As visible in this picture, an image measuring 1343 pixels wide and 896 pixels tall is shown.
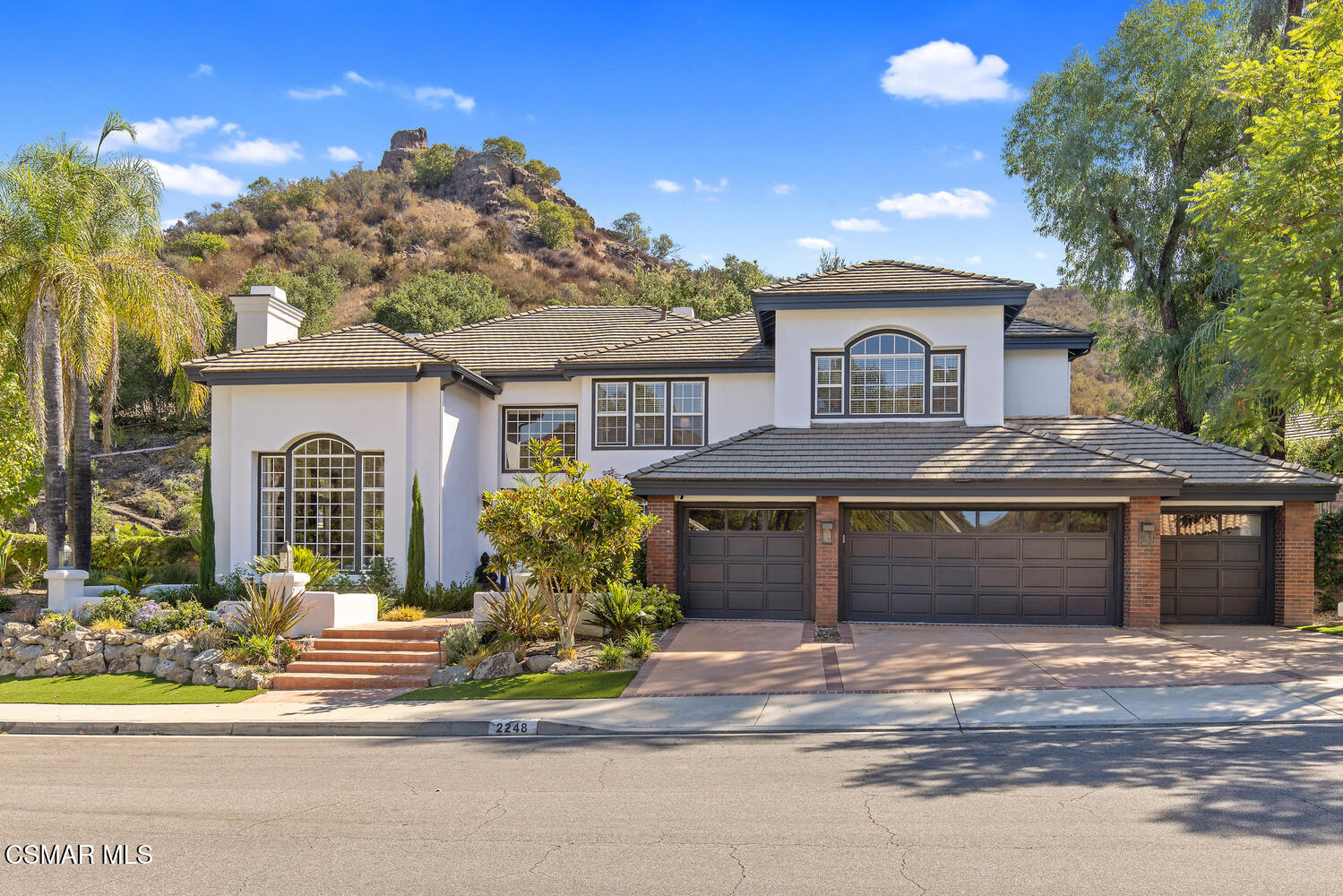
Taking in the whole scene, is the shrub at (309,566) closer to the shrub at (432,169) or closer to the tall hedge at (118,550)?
the tall hedge at (118,550)

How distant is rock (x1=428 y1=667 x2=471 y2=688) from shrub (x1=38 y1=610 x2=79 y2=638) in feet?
25.8

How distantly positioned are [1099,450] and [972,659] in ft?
20.1

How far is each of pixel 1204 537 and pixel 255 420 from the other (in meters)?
20.9

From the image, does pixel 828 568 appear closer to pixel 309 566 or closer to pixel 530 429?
pixel 530 429

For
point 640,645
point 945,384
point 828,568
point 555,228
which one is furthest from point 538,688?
point 555,228

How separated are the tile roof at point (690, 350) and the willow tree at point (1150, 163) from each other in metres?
11.3

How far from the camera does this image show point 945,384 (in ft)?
62.2

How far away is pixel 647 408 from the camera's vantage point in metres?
20.8

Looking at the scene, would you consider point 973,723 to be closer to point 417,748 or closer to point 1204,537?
point 417,748

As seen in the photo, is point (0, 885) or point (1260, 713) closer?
point (0, 885)

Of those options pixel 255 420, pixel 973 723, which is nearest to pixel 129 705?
pixel 255 420

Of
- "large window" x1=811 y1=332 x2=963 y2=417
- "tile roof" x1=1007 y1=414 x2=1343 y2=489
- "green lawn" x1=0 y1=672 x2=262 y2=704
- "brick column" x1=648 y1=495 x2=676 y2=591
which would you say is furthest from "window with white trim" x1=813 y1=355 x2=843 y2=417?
"green lawn" x1=0 y1=672 x2=262 y2=704

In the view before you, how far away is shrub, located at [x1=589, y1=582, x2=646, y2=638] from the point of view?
1514 cm

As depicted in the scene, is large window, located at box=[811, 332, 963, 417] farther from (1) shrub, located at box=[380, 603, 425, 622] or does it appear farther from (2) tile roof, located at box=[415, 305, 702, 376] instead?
(1) shrub, located at box=[380, 603, 425, 622]
